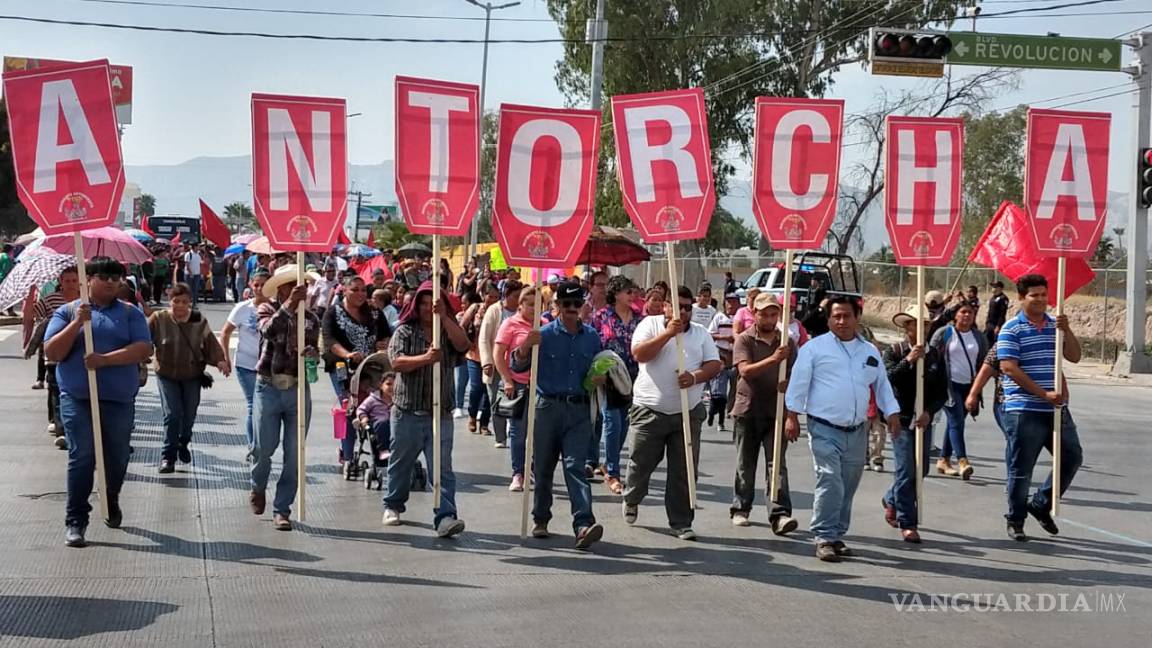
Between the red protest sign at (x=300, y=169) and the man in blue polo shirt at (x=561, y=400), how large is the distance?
182 centimetres

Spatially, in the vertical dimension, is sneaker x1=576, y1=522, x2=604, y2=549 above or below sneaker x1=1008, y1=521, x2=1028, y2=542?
above

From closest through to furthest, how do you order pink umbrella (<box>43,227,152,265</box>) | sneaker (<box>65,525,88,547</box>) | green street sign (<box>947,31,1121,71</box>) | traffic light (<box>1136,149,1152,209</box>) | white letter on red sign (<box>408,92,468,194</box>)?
sneaker (<box>65,525,88,547</box>)
white letter on red sign (<box>408,92,468,194</box>)
pink umbrella (<box>43,227,152,265</box>)
green street sign (<box>947,31,1121,71</box>)
traffic light (<box>1136,149,1152,209</box>)

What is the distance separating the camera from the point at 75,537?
8367mm

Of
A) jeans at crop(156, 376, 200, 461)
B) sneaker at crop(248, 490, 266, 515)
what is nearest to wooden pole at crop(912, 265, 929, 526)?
sneaker at crop(248, 490, 266, 515)

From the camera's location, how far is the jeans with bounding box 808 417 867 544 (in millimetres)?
8594

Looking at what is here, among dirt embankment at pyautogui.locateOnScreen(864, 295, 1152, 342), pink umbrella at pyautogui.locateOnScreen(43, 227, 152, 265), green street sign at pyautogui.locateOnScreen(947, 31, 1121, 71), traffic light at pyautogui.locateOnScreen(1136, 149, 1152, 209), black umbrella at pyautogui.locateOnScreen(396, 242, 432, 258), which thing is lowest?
dirt embankment at pyautogui.locateOnScreen(864, 295, 1152, 342)

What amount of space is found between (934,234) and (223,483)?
621cm

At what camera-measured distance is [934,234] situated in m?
10.5

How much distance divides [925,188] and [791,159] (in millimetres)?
1114

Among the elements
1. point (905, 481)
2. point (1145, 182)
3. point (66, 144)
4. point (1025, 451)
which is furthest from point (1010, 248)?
point (66, 144)

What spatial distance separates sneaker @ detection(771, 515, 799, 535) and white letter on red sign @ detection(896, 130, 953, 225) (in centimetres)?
259

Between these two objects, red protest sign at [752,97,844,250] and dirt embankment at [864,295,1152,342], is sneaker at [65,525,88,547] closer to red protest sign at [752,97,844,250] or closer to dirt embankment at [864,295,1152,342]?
red protest sign at [752,97,844,250]

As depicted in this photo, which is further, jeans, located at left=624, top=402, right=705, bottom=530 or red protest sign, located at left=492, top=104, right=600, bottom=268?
red protest sign, located at left=492, top=104, right=600, bottom=268

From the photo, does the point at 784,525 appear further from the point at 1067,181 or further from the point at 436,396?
the point at 1067,181
